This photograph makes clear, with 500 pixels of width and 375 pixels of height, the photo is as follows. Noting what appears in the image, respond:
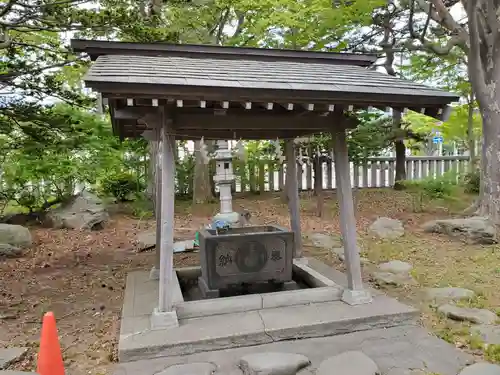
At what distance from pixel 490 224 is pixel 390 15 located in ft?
24.2

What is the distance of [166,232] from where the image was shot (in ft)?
14.2

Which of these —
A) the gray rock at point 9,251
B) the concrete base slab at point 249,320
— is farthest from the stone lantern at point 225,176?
the gray rock at point 9,251

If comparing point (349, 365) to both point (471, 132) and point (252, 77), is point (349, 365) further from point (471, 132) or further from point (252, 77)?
point (471, 132)

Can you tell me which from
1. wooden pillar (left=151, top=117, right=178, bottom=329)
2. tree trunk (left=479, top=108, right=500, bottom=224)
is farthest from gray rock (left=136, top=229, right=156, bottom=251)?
tree trunk (left=479, top=108, right=500, bottom=224)

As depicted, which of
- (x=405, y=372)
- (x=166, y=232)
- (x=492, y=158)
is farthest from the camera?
Result: (x=492, y=158)

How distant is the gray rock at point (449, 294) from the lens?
5191mm

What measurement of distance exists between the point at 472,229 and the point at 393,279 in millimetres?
3310

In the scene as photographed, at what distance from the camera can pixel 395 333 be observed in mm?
4242

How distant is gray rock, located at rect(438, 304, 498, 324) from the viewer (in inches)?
175

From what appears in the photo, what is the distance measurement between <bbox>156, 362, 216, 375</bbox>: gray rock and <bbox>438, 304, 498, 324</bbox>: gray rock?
9.62 ft

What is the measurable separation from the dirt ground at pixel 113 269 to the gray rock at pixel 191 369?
1.99ft

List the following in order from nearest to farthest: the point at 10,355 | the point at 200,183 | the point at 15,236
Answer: the point at 10,355 < the point at 15,236 < the point at 200,183

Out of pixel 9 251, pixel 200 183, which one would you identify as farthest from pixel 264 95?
pixel 200 183

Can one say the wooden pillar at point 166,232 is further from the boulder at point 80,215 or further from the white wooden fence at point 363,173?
the white wooden fence at point 363,173
